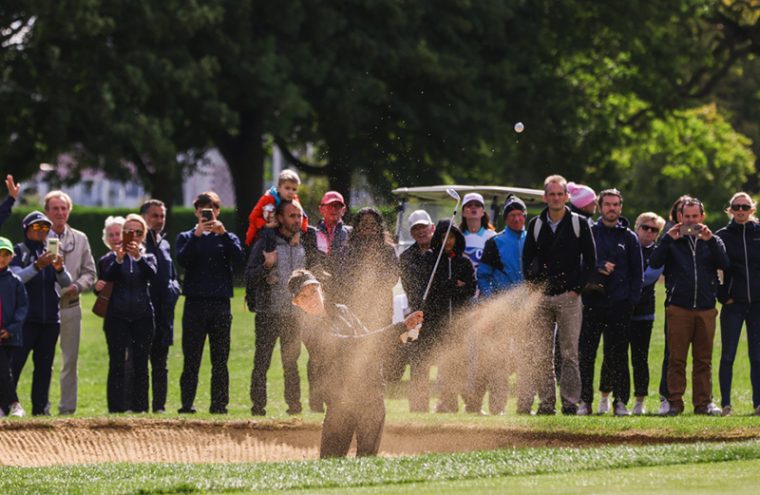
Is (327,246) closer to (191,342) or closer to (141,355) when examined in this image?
(191,342)

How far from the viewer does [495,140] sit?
38875 millimetres

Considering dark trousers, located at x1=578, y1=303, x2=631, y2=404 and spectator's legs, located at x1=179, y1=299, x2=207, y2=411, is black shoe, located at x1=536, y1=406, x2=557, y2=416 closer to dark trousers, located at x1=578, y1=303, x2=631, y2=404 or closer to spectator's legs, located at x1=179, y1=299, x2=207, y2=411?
dark trousers, located at x1=578, y1=303, x2=631, y2=404

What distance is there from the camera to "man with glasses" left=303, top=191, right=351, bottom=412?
46.0 feet

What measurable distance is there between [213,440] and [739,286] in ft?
16.5

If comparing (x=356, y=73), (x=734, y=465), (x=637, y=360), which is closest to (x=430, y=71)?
(x=356, y=73)

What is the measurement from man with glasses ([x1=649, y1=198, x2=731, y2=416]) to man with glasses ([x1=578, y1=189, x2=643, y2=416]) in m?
0.27

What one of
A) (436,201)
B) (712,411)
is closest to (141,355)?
(712,411)

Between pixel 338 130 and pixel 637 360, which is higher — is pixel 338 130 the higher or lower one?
the higher one

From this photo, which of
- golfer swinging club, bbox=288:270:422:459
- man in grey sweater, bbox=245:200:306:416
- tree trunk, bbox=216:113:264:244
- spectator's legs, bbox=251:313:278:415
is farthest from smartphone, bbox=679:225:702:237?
tree trunk, bbox=216:113:264:244

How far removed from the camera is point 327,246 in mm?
14219

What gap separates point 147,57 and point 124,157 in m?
2.95

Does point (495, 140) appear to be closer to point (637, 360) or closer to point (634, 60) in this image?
point (634, 60)

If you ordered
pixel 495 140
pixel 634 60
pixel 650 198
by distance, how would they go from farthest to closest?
1. pixel 650 198
2. pixel 634 60
3. pixel 495 140

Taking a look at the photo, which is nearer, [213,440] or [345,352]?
[345,352]
